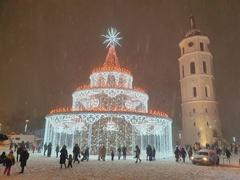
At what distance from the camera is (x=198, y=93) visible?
63938mm

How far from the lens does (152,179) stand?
44.2ft

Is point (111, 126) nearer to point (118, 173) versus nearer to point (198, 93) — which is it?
point (118, 173)

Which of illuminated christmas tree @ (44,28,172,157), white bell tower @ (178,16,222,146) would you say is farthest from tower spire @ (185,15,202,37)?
illuminated christmas tree @ (44,28,172,157)

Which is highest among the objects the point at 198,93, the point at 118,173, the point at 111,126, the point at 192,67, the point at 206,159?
the point at 192,67

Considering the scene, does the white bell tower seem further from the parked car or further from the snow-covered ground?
the snow-covered ground

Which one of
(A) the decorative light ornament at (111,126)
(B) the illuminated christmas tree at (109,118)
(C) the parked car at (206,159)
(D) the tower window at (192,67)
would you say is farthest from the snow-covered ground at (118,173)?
(D) the tower window at (192,67)

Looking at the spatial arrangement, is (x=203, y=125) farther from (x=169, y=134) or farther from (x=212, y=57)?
(x=169, y=134)

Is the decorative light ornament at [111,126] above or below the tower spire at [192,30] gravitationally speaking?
below

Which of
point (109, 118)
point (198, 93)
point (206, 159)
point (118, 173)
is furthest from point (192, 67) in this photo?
point (118, 173)

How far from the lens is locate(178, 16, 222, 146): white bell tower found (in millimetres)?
61250

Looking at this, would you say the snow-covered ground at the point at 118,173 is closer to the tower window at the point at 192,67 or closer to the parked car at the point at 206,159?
the parked car at the point at 206,159

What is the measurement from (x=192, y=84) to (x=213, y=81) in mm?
6182

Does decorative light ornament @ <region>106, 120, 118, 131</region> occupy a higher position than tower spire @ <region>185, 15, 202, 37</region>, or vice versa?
tower spire @ <region>185, 15, 202, 37</region>

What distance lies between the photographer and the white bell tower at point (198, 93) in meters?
61.2
